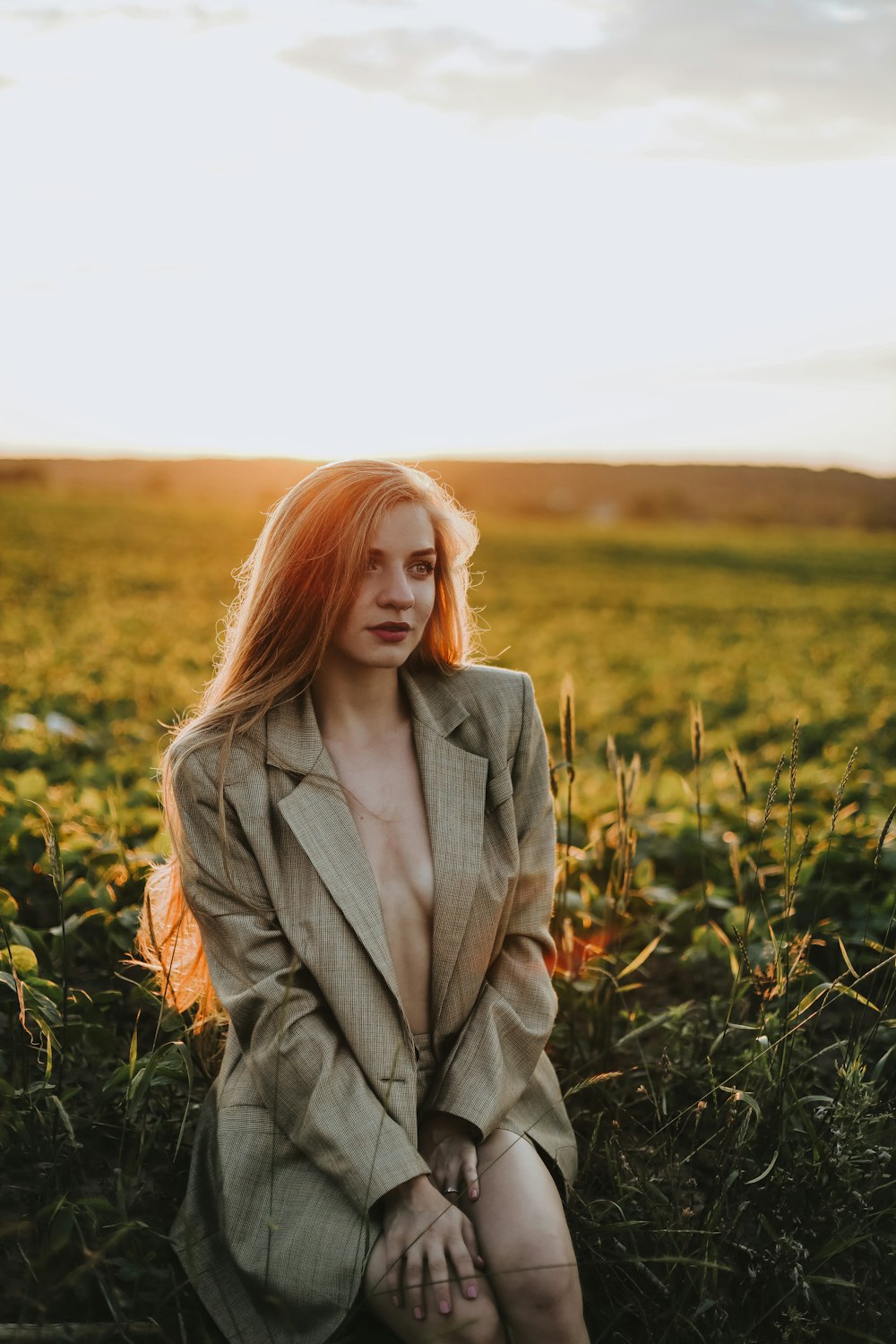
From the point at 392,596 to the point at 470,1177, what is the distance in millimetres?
1171

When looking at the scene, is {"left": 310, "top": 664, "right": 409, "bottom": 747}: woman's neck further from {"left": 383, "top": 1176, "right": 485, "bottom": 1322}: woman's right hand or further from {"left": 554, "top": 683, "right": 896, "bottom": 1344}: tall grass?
{"left": 383, "top": 1176, "right": 485, "bottom": 1322}: woman's right hand

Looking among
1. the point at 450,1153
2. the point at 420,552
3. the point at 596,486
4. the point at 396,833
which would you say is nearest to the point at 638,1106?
the point at 450,1153

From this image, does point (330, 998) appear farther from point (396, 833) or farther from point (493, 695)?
point (493, 695)

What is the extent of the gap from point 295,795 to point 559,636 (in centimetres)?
1202

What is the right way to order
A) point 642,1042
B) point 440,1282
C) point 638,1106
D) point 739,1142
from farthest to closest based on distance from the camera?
point 642,1042
point 638,1106
point 739,1142
point 440,1282

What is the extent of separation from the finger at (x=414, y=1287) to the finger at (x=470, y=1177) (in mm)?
182

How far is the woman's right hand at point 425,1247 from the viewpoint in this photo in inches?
72.7

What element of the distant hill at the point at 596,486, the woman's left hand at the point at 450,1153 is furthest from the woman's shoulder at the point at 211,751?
the distant hill at the point at 596,486

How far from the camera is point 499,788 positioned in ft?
8.00

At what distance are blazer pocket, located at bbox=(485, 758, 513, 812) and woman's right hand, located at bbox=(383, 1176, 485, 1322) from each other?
2.65ft

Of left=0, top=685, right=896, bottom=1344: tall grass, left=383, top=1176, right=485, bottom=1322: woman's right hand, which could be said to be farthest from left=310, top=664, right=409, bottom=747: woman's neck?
left=383, top=1176, right=485, bottom=1322: woman's right hand

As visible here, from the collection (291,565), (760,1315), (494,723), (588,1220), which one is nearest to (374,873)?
(494,723)

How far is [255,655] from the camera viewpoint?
238 centimetres

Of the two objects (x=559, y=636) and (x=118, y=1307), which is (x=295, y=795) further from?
(x=559, y=636)
